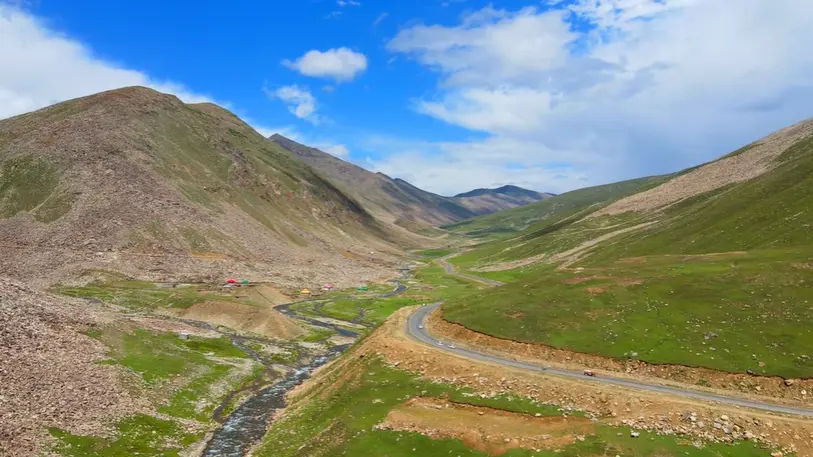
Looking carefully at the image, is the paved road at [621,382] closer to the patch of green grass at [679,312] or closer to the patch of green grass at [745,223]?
the patch of green grass at [679,312]

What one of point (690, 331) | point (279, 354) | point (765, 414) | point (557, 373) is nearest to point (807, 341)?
point (690, 331)

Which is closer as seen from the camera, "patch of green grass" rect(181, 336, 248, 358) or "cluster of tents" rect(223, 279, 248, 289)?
"patch of green grass" rect(181, 336, 248, 358)

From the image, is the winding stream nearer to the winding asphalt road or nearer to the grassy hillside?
the winding asphalt road

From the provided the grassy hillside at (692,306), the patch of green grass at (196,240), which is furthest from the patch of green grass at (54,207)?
the grassy hillside at (692,306)

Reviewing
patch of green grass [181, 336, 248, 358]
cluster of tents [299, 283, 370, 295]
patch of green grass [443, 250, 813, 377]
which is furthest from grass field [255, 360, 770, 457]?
cluster of tents [299, 283, 370, 295]

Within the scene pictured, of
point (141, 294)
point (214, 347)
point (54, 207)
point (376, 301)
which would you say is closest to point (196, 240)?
point (54, 207)

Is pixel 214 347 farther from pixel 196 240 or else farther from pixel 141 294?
pixel 196 240

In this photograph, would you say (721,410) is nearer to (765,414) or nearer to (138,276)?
(765,414)
